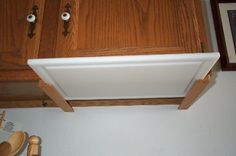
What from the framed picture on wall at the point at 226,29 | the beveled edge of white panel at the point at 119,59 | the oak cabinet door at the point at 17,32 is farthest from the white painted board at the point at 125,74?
the framed picture on wall at the point at 226,29

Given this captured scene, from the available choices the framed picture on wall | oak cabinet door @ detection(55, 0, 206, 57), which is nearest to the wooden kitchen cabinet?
oak cabinet door @ detection(55, 0, 206, 57)

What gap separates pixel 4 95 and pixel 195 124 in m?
0.85

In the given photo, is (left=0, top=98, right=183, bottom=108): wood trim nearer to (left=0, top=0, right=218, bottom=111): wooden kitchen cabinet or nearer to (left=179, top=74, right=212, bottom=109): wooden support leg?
(left=179, top=74, right=212, bottom=109): wooden support leg

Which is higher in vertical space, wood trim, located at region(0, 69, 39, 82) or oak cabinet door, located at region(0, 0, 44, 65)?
oak cabinet door, located at region(0, 0, 44, 65)

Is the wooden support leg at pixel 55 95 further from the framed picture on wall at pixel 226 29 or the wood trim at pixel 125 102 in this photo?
the framed picture on wall at pixel 226 29

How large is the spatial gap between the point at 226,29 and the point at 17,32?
3.17 ft

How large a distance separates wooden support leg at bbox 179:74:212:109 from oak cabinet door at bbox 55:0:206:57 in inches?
4.6

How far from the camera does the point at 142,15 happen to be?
0.79 metres

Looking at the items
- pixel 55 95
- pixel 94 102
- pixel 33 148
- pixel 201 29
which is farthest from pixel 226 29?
pixel 33 148

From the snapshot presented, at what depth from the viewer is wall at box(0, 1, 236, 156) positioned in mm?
995

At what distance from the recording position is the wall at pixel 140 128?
99 cm

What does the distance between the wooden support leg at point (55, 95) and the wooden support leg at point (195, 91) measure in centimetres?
49

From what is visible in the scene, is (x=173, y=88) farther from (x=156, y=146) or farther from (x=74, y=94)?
(x=74, y=94)

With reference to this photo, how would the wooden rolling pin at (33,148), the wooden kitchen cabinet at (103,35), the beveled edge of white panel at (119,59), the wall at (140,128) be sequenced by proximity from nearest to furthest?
the beveled edge of white panel at (119,59) → the wooden kitchen cabinet at (103,35) → the wooden rolling pin at (33,148) → the wall at (140,128)
